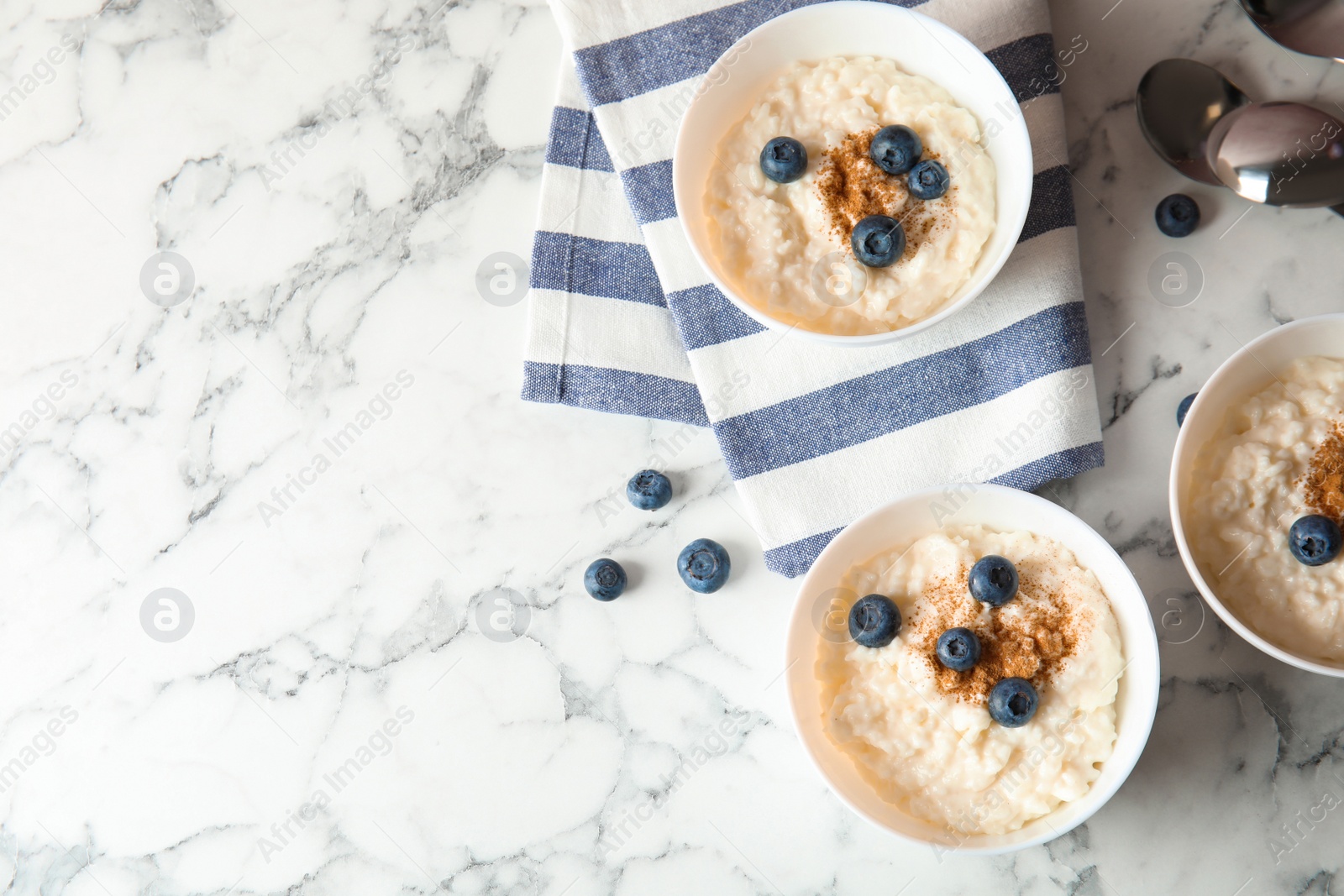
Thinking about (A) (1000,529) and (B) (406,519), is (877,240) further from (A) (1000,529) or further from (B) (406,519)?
(B) (406,519)

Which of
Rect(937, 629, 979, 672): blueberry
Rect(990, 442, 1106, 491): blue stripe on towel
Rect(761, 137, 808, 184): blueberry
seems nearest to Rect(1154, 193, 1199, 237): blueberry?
Rect(990, 442, 1106, 491): blue stripe on towel

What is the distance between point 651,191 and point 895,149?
44 cm

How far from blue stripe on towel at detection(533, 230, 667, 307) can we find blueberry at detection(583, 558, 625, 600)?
0.49 metres

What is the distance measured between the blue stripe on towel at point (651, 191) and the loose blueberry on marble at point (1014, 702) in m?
0.96

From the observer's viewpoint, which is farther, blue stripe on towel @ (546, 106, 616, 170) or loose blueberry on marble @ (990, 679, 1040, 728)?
blue stripe on towel @ (546, 106, 616, 170)

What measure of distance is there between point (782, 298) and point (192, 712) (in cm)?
139

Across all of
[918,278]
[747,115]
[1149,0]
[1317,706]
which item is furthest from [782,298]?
[1317,706]

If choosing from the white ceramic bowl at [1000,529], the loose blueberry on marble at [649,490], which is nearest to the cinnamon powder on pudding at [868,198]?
the white ceramic bowl at [1000,529]

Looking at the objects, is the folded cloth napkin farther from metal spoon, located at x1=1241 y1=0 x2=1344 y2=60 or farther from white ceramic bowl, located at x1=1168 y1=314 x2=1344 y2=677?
metal spoon, located at x1=1241 y1=0 x2=1344 y2=60

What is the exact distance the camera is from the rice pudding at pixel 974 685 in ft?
4.82

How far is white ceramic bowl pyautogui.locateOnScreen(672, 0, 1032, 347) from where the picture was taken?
4.95 feet

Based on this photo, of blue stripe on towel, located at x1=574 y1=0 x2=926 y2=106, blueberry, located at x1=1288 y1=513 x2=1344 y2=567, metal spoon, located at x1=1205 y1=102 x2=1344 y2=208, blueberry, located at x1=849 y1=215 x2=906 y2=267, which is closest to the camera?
blueberry, located at x1=1288 y1=513 x2=1344 y2=567

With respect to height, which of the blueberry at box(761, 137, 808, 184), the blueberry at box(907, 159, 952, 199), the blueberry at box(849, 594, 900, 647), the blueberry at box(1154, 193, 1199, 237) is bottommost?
the blueberry at box(849, 594, 900, 647)

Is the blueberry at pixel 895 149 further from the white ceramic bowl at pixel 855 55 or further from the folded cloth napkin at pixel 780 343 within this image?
the folded cloth napkin at pixel 780 343
